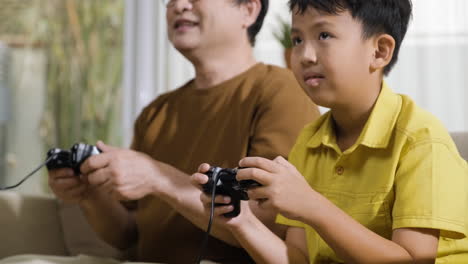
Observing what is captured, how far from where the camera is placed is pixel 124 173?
1.38 metres

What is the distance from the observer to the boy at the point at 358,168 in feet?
3.23

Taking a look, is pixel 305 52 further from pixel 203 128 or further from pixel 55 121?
pixel 55 121

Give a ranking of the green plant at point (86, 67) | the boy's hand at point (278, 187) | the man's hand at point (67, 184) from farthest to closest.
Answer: the green plant at point (86, 67) → the man's hand at point (67, 184) → the boy's hand at point (278, 187)

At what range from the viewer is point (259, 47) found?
114 inches

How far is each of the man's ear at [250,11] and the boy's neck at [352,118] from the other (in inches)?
22.1

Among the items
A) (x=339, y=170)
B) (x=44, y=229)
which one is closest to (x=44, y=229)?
(x=44, y=229)

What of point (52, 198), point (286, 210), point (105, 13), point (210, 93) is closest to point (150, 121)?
point (210, 93)

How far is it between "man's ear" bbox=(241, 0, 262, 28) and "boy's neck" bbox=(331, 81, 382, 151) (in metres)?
0.56

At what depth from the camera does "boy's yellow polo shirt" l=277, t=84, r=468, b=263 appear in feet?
3.27

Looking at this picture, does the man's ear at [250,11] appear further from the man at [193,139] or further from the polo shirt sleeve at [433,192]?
the polo shirt sleeve at [433,192]

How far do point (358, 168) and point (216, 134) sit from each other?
0.51 meters

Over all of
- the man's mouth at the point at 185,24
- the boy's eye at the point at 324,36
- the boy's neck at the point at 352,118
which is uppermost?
the man's mouth at the point at 185,24

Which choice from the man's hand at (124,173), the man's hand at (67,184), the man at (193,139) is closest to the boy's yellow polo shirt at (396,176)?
the man at (193,139)

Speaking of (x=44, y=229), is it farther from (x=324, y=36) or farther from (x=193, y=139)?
(x=324, y=36)
